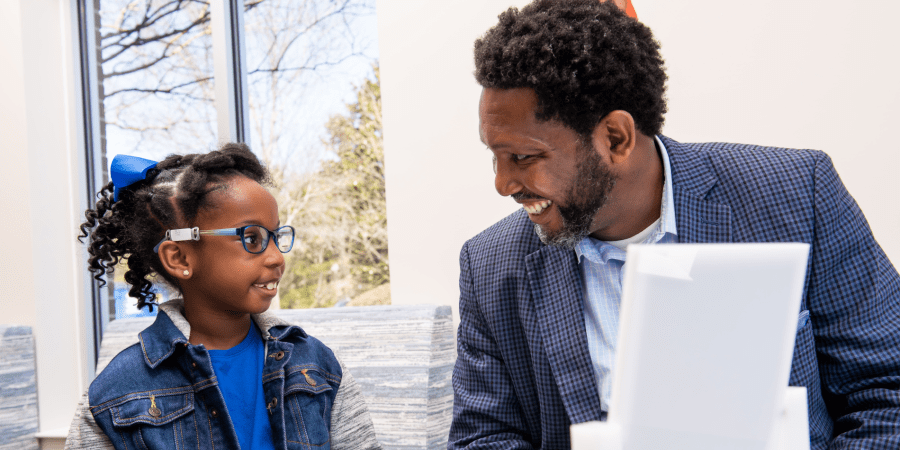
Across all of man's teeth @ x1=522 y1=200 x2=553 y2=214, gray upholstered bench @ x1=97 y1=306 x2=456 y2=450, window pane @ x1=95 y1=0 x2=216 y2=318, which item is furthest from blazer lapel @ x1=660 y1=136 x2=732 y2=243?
window pane @ x1=95 y1=0 x2=216 y2=318

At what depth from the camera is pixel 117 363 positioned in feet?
4.72

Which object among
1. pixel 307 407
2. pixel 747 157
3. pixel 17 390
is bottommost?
pixel 17 390

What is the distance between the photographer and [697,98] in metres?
2.03

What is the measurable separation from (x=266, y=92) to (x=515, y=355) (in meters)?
2.65

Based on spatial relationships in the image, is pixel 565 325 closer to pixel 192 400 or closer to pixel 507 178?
pixel 507 178

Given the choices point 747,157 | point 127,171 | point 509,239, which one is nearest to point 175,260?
point 127,171

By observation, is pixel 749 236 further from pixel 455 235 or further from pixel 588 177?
pixel 455 235

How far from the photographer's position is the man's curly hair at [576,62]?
1110 mm

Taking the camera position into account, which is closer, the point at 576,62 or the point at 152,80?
the point at 576,62

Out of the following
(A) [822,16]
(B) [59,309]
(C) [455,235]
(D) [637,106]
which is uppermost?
(A) [822,16]

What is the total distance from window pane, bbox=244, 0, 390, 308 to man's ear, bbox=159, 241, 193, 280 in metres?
1.87

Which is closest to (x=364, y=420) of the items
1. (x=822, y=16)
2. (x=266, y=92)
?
(x=822, y=16)

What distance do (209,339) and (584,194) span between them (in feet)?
3.13

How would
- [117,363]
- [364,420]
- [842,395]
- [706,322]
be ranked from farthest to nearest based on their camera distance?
[364,420], [117,363], [842,395], [706,322]
